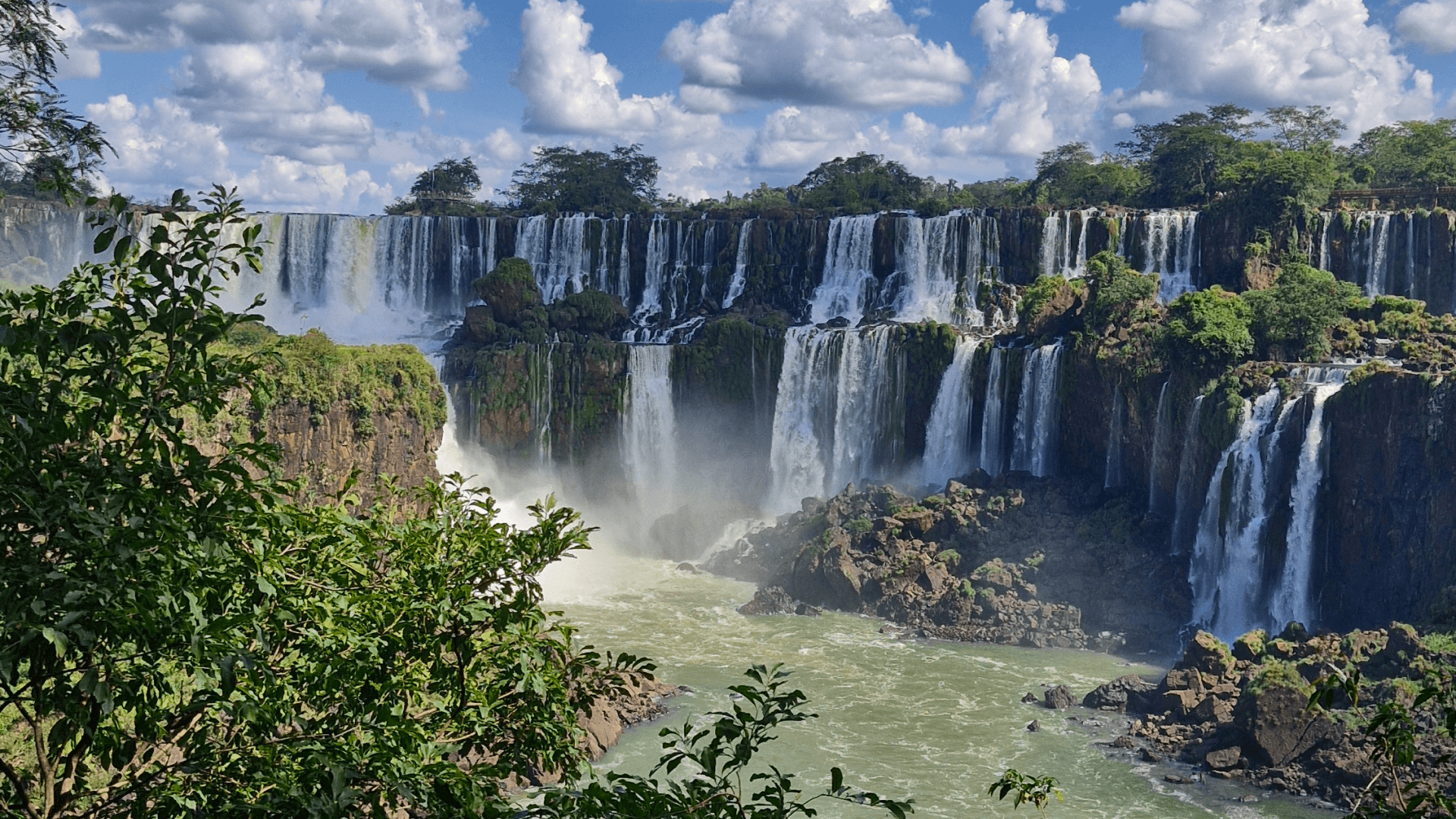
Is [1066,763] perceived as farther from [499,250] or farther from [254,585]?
[499,250]

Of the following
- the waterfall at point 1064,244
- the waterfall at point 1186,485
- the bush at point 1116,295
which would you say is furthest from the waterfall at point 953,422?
the waterfall at point 1186,485

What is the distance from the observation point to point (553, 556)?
7.07m

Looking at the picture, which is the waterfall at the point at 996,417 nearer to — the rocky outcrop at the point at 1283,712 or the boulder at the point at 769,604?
the boulder at the point at 769,604

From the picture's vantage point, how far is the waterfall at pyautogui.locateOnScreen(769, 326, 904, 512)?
39156mm

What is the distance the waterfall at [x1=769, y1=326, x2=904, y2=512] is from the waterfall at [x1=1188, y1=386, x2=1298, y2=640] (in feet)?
38.2

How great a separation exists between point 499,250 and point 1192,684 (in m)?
31.7

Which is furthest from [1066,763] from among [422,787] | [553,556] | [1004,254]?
[1004,254]

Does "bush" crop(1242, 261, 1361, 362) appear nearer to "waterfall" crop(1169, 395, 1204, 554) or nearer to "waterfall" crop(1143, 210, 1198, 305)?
"waterfall" crop(1169, 395, 1204, 554)

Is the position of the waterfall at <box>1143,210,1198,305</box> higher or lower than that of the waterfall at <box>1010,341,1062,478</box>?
higher

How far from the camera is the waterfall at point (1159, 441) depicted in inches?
1257

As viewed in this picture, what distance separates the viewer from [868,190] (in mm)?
55094

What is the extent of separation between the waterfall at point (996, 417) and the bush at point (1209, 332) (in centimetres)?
495

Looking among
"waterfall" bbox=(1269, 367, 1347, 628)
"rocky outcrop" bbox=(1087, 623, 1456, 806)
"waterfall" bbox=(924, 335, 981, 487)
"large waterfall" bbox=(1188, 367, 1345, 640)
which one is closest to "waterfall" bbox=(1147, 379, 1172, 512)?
"large waterfall" bbox=(1188, 367, 1345, 640)

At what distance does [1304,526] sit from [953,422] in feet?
37.8
